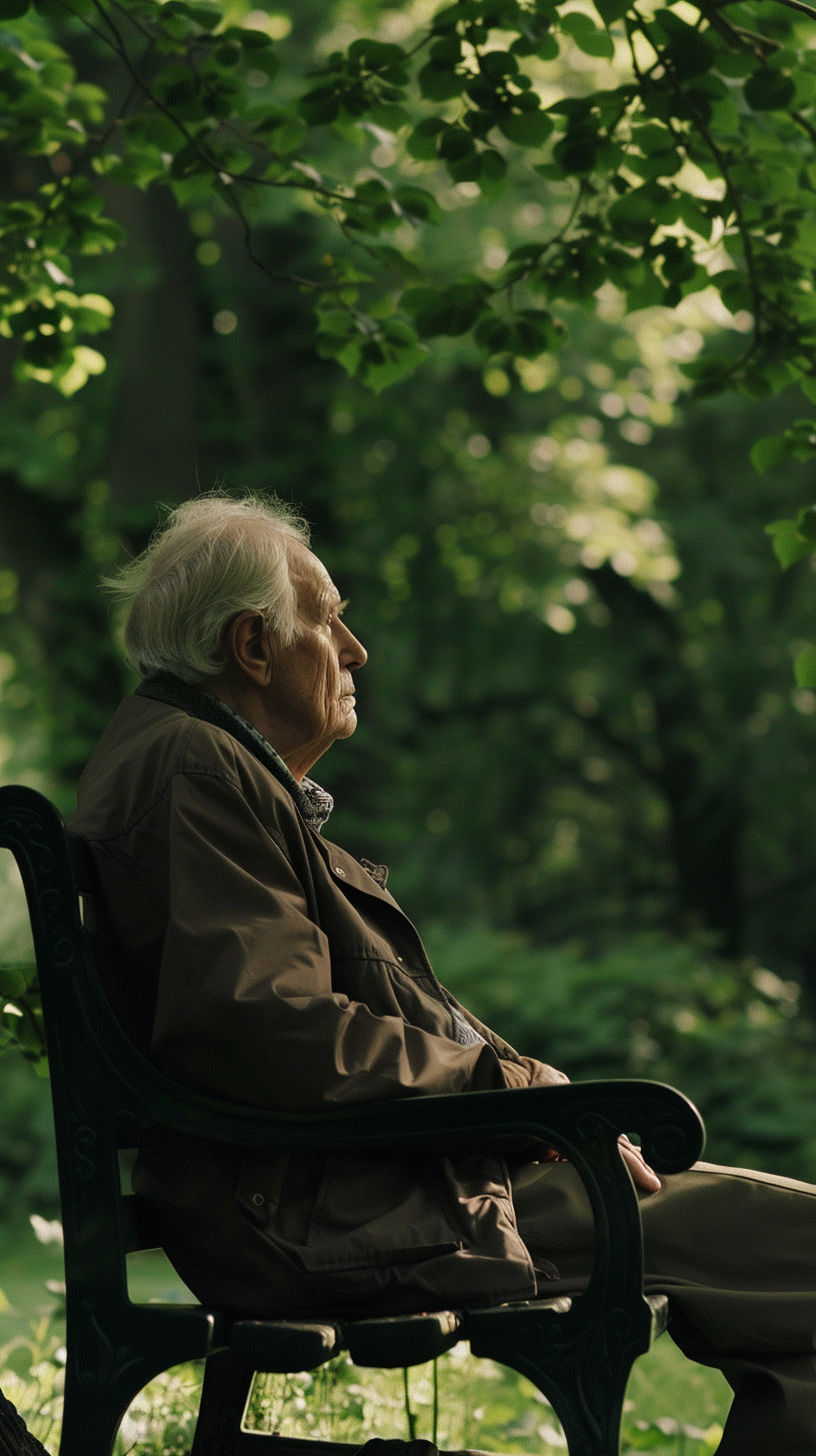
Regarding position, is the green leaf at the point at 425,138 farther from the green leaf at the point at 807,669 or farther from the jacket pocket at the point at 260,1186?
the jacket pocket at the point at 260,1186

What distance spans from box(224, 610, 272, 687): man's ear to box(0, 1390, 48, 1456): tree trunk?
3.93ft

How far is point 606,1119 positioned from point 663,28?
2.16 metres

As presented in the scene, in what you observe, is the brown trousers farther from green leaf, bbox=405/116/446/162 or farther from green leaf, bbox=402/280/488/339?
green leaf, bbox=405/116/446/162

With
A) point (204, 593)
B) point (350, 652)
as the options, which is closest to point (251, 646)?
point (204, 593)

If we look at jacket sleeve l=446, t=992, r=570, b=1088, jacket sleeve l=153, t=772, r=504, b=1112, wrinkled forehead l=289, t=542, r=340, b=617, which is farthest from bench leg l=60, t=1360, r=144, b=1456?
wrinkled forehead l=289, t=542, r=340, b=617

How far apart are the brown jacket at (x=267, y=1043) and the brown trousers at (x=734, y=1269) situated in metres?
0.13

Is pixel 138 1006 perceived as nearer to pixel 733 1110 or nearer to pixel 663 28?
pixel 663 28

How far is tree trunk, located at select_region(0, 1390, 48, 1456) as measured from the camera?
2.14 m

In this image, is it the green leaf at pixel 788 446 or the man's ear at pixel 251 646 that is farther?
the green leaf at pixel 788 446

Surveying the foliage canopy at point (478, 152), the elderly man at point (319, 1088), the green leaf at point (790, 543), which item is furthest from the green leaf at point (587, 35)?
the elderly man at point (319, 1088)

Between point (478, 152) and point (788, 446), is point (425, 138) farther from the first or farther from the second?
point (788, 446)

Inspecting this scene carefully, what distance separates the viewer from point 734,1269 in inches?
81.3

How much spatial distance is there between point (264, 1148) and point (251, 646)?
2.82 ft

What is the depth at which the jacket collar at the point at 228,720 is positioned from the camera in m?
2.25
